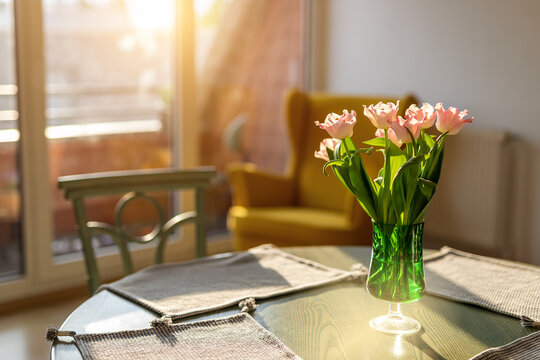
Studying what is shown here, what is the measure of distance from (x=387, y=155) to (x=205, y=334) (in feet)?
1.76

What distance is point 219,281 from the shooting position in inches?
68.5

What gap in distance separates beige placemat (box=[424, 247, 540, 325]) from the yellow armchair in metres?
1.42

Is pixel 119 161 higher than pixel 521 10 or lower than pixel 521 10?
lower

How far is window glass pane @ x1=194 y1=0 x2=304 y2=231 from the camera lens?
14.2ft

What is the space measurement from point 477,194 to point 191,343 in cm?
283

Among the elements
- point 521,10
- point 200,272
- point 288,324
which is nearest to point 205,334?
point 288,324

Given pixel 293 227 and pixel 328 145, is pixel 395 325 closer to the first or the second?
pixel 328 145

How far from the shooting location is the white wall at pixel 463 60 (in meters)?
3.67

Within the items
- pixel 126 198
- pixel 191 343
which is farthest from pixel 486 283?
pixel 126 198

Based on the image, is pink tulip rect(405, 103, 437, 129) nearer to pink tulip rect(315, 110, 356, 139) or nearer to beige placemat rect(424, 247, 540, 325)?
pink tulip rect(315, 110, 356, 139)

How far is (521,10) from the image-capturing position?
3.64 meters

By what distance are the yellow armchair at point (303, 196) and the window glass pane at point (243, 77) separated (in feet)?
1.94

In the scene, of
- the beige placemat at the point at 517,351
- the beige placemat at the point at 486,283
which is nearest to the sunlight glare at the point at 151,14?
the beige placemat at the point at 486,283

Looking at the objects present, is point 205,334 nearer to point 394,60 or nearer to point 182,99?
point 182,99
